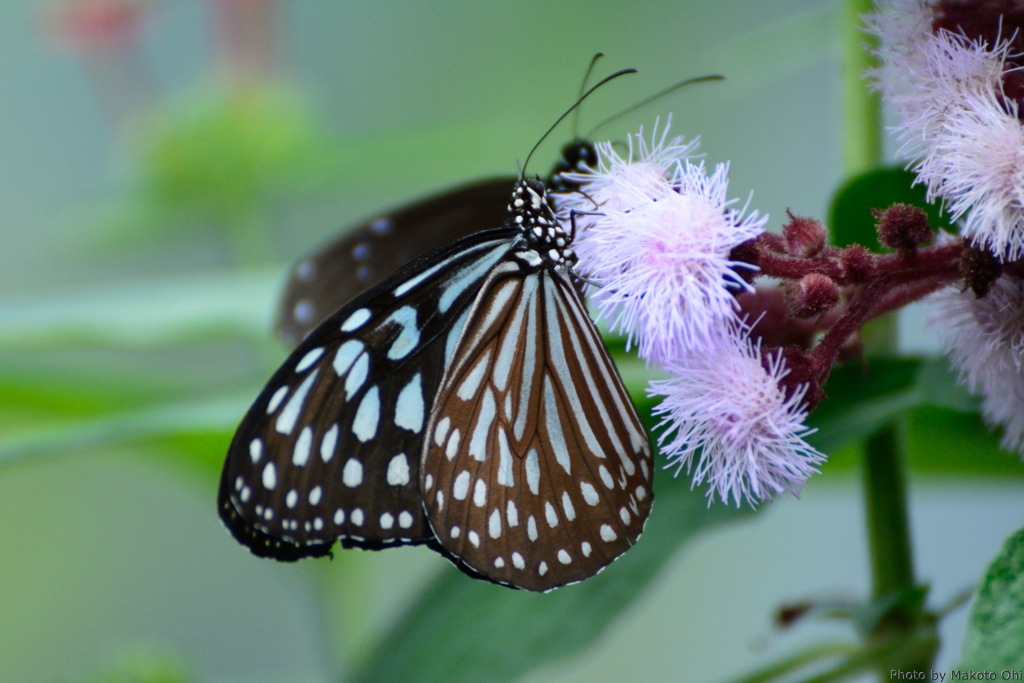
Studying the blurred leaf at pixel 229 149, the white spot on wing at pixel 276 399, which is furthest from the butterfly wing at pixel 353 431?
the blurred leaf at pixel 229 149

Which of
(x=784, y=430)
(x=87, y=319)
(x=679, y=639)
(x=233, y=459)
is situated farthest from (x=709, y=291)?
(x=679, y=639)

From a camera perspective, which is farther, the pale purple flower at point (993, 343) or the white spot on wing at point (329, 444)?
the white spot on wing at point (329, 444)

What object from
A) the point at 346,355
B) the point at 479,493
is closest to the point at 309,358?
the point at 346,355

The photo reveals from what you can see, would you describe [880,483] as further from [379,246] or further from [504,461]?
[379,246]

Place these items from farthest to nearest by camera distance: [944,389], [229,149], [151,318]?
[229,149] < [151,318] < [944,389]

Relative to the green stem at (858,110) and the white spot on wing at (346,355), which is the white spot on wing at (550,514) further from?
the green stem at (858,110)

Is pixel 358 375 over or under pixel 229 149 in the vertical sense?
under
